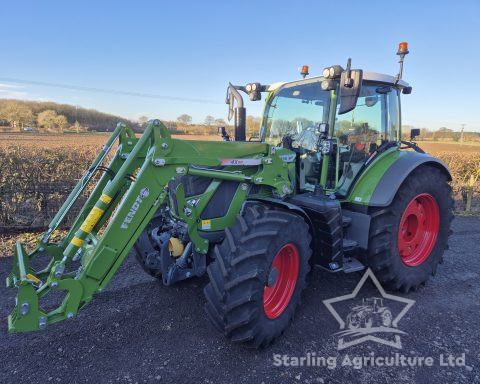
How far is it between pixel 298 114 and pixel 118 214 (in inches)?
102

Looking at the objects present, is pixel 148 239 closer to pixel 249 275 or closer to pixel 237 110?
pixel 249 275

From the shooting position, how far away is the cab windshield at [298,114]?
3.99 m

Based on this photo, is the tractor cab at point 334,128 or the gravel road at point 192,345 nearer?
the gravel road at point 192,345

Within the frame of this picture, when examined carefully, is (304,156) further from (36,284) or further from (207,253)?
(36,284)

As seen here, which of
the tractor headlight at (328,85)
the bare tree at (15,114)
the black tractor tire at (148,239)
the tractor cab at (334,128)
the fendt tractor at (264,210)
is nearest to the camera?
the fendt tractor at (264,210)

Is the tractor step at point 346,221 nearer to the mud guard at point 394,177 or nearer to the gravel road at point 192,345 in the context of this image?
the mud guard at point 394,177

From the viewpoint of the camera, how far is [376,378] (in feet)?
8.77

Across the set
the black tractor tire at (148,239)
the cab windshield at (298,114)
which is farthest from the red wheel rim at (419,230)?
the black tractor tire at (148,239)

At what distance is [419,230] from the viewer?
4395 mm

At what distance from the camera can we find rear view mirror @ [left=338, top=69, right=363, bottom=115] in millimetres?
3125

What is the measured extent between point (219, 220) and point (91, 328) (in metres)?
1.52

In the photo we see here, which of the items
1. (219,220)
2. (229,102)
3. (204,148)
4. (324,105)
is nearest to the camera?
(204,148)

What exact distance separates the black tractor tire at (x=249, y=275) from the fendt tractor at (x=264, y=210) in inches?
0.4

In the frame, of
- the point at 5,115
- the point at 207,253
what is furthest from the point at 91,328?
the point at 5,115
